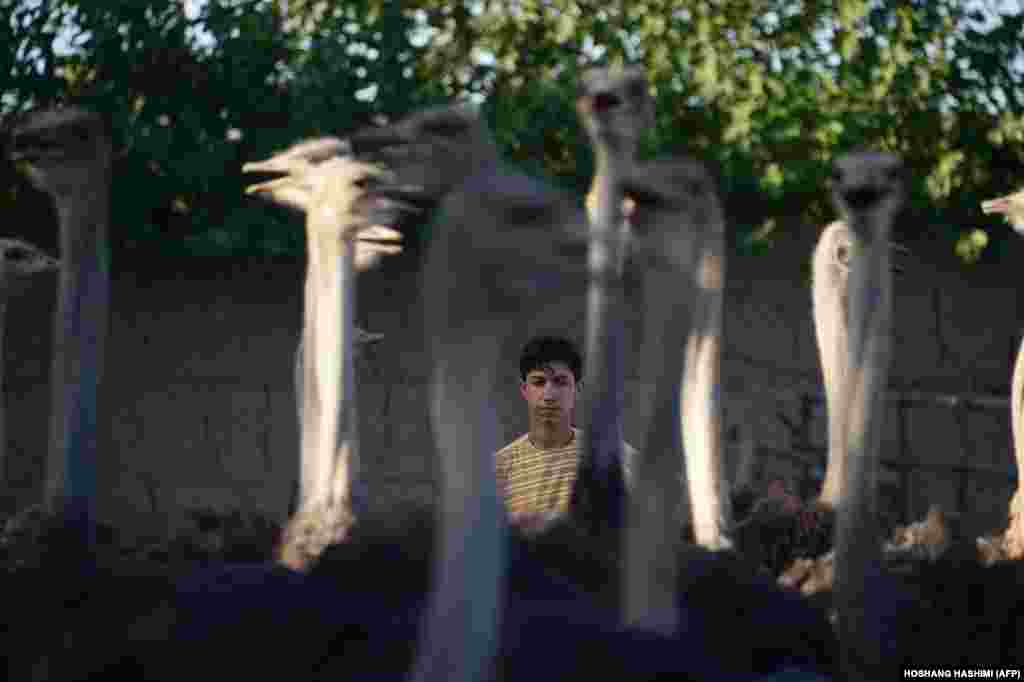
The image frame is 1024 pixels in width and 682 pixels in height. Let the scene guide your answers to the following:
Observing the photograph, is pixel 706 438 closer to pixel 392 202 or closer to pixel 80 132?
pixel 392 202

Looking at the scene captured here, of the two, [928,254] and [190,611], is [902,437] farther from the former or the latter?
[190,611]

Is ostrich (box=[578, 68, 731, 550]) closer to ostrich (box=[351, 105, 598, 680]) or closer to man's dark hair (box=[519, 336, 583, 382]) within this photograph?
man's dark hair (box=[519, 336, 583, 382])

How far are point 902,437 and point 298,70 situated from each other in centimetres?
404

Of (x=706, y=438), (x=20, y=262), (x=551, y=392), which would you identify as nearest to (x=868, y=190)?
(x=706, y=438)

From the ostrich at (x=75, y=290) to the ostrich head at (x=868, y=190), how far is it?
2.06m

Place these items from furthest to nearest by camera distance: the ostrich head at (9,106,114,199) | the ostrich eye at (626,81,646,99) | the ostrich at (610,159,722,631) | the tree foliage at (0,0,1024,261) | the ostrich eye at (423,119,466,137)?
the tree foliage at (0,0,1024,261), the ostrich head at (9,106,114,199), the ostrich eye at (626,81,646,99), the ostrich eye at (423,119,466,137), the ostrich at (610,159,722,631)

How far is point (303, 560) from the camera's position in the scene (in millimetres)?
5180

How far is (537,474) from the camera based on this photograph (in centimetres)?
611

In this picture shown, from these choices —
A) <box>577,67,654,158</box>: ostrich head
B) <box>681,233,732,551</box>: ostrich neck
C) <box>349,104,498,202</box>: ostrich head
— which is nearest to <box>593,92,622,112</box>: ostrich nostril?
<box>577,67,654,158</box>: ostrich head

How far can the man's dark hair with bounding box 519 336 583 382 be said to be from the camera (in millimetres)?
6117

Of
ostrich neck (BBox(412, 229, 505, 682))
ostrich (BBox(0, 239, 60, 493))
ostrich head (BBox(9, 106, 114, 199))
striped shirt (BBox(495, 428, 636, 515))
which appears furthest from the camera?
ostrich (BBox(0, 239, 60, 493))

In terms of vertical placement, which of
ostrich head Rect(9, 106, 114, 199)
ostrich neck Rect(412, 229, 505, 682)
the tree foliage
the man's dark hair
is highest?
the tree foliage

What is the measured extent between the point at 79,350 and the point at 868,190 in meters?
2.20

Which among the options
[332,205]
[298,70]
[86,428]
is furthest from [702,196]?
[298,70]
